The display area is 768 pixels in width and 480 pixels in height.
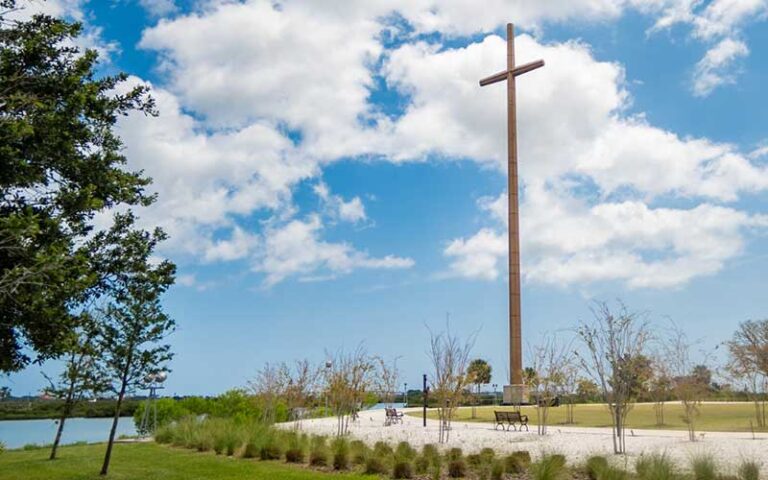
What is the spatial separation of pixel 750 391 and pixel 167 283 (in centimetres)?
2098

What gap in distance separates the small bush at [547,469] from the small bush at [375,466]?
3.20 m

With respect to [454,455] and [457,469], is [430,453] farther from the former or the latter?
[457,469]

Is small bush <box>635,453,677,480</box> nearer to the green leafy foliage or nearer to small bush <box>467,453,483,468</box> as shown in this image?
small bush <box>467,453,483,468</box>

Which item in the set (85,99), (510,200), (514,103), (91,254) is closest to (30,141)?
(85,99)

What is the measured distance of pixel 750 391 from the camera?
24016 mm

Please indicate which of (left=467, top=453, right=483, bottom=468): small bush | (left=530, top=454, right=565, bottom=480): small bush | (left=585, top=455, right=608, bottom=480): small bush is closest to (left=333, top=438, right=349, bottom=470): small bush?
(left=467, top=453, right=483, bottom=468): small bush

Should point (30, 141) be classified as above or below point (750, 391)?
above

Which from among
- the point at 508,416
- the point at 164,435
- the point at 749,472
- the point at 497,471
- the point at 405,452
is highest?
the point at 508,416

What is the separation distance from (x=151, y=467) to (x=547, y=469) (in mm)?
9437

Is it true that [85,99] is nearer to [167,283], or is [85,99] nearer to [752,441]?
[167,283]

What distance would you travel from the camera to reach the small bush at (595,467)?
11.7 metres

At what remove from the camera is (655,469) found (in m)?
10.9

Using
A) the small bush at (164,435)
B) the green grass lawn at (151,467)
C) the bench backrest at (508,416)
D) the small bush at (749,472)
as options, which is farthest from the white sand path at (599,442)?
the small bush at (164,435)

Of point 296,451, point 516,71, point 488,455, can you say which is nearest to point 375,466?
point 488,455
